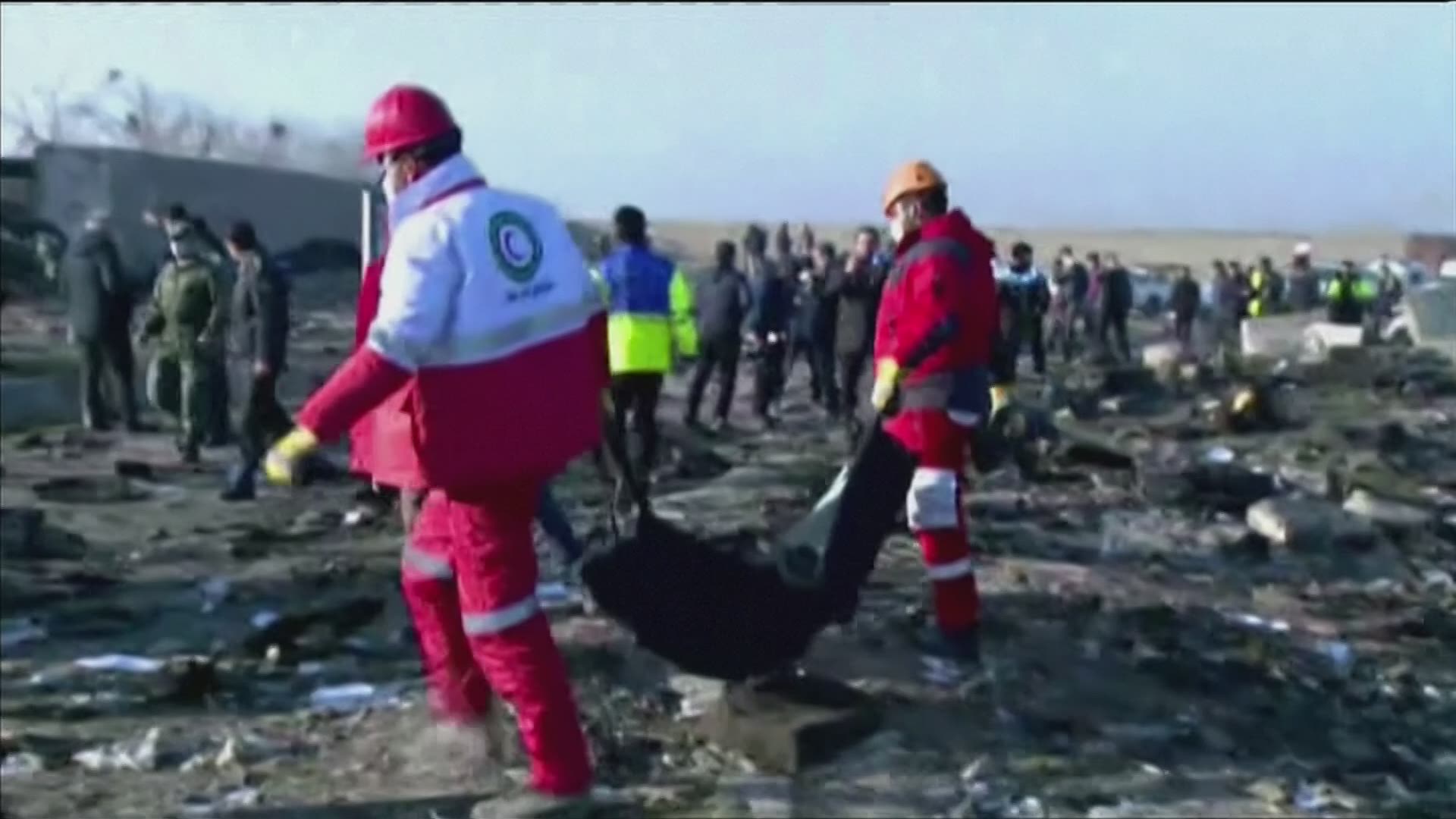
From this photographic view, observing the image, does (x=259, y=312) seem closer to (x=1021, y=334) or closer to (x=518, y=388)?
(x=1021, y=334)

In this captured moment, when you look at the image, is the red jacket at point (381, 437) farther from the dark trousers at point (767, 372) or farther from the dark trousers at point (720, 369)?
the dark trousers at point (767, 372)

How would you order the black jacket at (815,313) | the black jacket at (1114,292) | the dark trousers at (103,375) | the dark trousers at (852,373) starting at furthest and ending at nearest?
the black jacket at (1114,292)
the black jacket at (815,313)
the dark trousers at (103,375)
the dark trousers at (852,373)

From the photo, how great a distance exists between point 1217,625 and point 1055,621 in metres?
1.06

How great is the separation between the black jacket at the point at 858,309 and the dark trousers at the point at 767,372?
382cm

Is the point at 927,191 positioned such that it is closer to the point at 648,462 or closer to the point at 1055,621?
the point at 1055,621

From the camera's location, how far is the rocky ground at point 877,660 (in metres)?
6.84

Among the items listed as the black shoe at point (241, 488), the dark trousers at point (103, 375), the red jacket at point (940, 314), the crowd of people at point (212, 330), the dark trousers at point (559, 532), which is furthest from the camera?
the dark trousers at point (103, 375)

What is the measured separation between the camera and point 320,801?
21.8 feet

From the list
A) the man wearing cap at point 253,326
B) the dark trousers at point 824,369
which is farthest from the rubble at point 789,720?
the dark trousers at point 824,369

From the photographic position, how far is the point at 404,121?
19.8 ft

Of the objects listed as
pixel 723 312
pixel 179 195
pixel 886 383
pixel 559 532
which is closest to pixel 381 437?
pixel 886 383

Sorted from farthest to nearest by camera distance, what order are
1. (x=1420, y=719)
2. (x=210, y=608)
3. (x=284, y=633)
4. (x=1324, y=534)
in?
(x=1324, y=534) < (x=210, y=608) < (x=284, y=633) < (x=1420, y=719)

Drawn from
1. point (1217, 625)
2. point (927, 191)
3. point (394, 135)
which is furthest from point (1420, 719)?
point (394, 135)

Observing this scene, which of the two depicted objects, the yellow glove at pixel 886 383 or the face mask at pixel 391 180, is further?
the yellow glove at pixel 886 383
